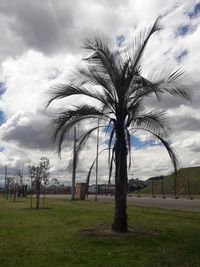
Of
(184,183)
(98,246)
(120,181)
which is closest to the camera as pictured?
(98,246)

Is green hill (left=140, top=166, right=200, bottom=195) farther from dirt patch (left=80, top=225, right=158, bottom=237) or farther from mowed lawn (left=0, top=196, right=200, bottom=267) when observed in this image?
dirt patch (left=80, top=225, right=158, bottom=237)

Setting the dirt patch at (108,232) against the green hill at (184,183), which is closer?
the dirt patch at (108,232)

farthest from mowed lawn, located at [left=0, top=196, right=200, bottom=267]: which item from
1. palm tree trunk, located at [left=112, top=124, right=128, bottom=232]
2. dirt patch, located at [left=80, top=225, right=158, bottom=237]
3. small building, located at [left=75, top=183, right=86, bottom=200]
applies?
small building, located at [left=75, top=183, right=86, bottom=200]

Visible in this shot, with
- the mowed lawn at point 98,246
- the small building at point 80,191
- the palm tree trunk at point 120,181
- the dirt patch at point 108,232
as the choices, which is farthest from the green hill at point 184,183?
the palm tree trunk at point 120,181

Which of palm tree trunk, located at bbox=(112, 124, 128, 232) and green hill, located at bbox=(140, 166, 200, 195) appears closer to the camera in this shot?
palm tree trunk, located at bbox=(112, 124, 128, 232)

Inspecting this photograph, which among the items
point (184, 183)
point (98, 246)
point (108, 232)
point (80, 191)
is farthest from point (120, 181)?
point (184, 183)

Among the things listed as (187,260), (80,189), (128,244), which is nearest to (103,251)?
(128,244)

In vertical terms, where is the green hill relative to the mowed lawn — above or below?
above

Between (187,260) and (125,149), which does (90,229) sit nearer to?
(125,149)

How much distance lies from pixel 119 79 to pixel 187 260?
6.03 m

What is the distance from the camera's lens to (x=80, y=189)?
3944 cm

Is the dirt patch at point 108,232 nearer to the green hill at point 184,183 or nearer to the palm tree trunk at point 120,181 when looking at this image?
the palm tree trunk at point 120,181

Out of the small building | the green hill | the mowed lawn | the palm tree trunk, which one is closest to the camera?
the mowed lawn

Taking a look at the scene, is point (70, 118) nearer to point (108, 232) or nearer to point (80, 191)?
point (108, 232)
